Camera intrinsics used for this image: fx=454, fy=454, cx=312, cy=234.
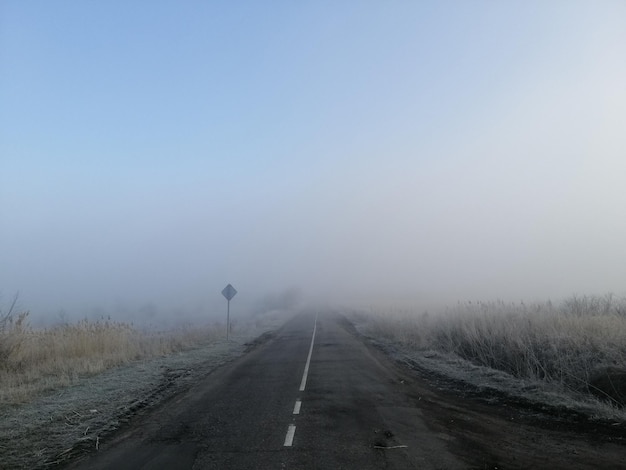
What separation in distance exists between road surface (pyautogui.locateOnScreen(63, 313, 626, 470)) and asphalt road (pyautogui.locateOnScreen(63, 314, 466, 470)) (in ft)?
0.07

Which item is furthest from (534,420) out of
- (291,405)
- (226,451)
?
(226,451)

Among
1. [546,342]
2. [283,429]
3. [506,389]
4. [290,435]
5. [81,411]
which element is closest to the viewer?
[290,435]

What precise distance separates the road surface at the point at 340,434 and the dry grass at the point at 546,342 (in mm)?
2815

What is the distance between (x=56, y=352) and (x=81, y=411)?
8623 mm

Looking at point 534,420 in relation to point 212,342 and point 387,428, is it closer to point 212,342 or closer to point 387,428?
point 387,428

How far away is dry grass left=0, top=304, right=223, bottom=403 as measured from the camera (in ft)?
42.1

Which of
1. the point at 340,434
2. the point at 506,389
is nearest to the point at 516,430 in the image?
the point at 340,434

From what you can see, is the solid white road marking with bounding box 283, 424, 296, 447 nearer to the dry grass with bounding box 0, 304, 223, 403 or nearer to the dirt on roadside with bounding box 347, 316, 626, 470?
the dirt on roadside with bounding box 347, 316, 626, 470

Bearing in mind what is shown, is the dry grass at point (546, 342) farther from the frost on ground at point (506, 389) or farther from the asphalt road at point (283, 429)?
the asphalt road at point (283, 429)

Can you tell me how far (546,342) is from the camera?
1311 cm

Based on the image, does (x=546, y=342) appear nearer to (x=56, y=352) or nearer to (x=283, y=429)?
(x=283, y=429)

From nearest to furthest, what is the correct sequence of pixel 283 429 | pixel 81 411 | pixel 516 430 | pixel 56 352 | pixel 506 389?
pixel 516 430
pixel 283 429
pixel 81 411
pixel 506 389
pixel 56 352

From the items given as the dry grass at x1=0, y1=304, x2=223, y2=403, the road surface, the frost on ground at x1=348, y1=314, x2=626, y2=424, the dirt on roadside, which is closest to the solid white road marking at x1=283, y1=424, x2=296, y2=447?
the road surface

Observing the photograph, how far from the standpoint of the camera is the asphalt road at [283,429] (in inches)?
259
